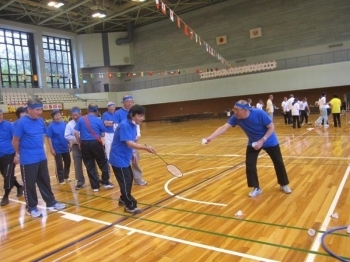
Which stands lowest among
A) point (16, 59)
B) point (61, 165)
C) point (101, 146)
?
point (61, 165)

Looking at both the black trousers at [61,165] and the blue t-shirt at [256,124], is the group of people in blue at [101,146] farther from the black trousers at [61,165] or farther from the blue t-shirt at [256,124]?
the black trousers at [61,165]

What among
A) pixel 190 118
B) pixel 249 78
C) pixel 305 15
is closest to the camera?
pixel 305 15

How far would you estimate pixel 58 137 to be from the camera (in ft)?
23.1

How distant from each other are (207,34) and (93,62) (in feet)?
45.1

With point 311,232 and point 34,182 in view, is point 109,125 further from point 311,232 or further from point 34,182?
point 311,232

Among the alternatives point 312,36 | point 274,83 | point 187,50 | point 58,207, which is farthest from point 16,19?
point 58,207

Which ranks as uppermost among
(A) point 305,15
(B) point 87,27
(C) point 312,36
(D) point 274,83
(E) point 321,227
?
(B) point 87,27

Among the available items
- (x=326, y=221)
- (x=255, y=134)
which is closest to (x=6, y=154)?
(x=255, y=134)

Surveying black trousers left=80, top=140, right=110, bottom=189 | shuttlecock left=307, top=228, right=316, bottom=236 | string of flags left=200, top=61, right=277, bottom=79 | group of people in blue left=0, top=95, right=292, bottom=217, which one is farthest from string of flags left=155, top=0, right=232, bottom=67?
shuttlecock left=307, top=228, right=316, bottom=236

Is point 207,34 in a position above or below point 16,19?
below

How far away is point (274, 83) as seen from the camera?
27188 mm

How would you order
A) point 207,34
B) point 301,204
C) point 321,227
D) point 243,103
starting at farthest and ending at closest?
point 207,34, point 243,103, point 301,204, point 321,227

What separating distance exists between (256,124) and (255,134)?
19cm

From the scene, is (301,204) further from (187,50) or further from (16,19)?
(16,19)
